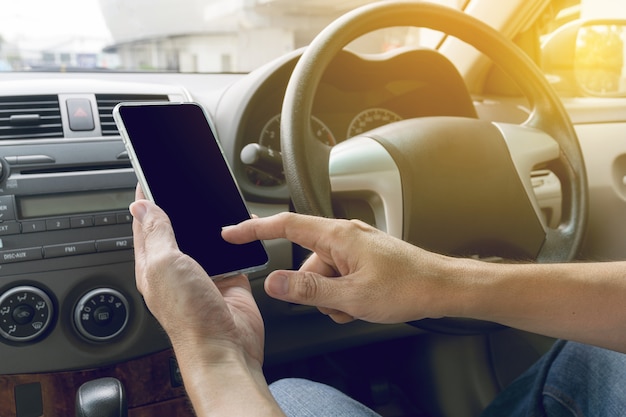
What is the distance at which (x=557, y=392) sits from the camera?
3.25 ft

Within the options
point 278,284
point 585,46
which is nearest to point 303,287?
point 278,284

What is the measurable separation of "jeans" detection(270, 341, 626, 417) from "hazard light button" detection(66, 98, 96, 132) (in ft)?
1.87

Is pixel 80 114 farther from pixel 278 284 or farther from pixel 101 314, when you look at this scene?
pixel 278 284

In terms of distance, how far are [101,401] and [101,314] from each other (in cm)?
17

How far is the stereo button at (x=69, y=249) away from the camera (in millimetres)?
1061

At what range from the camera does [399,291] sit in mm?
797

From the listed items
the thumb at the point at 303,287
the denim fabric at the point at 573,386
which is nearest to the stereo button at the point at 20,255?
the thumb at the point at 303,287

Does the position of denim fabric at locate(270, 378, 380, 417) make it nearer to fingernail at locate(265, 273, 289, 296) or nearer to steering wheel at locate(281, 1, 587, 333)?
steering wheel at locate(281, 1, 587, 333)

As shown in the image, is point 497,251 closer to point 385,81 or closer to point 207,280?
point 385,81

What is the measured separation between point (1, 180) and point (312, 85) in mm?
526

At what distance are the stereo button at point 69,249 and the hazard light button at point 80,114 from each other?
21cm

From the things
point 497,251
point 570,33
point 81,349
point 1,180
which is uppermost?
point 570,33

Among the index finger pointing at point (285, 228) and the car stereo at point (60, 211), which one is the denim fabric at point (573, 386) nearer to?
the index finger pointing at point (285, 228)

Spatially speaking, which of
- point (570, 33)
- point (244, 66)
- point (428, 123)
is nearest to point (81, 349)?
point (428, 123)
